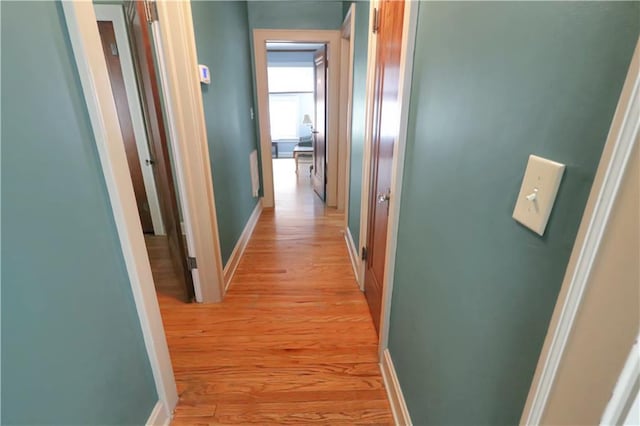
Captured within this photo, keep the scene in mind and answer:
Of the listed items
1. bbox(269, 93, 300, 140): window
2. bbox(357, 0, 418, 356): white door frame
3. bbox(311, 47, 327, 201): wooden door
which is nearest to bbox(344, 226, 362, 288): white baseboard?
bbox(357, 0, 418, 356): white door frame

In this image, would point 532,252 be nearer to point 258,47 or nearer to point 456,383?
point 456,383

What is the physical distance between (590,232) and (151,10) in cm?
195

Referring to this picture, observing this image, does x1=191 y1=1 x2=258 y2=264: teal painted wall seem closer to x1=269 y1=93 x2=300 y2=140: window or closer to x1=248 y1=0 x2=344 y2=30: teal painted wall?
x1=248 y1=0 x2=344 y2=30: teal painted wall

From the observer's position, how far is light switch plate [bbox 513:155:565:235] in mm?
495

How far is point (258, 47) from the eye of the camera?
11.1 feet

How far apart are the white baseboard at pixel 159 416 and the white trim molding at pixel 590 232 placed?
4.58 feet

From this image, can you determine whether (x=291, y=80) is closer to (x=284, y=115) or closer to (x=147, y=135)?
(x=284, y=115)

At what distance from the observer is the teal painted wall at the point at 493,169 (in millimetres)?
449

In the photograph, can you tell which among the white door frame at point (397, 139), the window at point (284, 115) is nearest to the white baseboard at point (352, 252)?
the white door frame at point (397, 139)

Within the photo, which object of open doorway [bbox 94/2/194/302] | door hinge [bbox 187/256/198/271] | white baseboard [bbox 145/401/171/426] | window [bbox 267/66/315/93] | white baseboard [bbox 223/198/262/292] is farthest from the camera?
window [bbox 267/66/315/93]

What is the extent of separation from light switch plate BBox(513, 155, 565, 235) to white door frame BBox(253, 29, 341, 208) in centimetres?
334

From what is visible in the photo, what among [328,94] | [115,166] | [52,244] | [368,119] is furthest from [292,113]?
[52,244]

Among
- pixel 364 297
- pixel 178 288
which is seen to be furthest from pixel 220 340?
pixel 364 297

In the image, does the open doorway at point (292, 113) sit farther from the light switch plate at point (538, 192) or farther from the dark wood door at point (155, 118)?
the light switch plate at point (538, 192)
